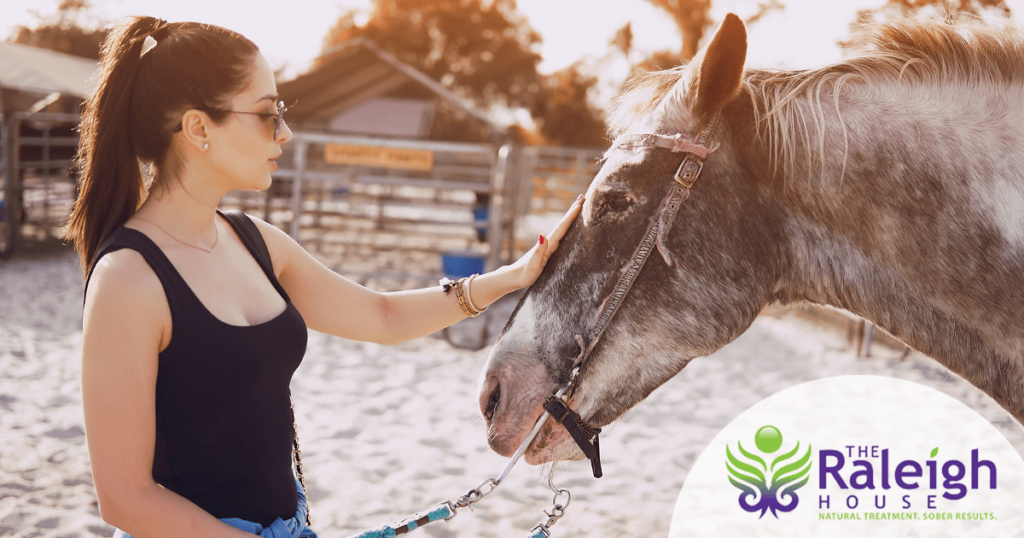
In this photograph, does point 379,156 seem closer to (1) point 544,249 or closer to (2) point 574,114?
(1) point 544,249

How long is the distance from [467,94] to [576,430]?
120ft

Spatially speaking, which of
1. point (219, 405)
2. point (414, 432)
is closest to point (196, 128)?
point (219, 405)

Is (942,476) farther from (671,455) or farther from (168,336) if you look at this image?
(168,336)

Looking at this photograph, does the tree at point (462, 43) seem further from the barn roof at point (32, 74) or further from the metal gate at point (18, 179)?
the metal gate at point (18, 179)

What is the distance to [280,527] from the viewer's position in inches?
52.2

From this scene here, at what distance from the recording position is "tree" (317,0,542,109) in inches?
1400

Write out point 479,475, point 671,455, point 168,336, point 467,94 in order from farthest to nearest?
point 467,94 < point 671,455 < point 479,475 < point 168,336

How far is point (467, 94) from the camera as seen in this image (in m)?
36.8

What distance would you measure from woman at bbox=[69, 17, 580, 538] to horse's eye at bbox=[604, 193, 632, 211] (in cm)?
73

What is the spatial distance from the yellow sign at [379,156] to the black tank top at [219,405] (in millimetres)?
6653

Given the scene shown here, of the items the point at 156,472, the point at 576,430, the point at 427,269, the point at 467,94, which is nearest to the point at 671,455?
the point at 576,430

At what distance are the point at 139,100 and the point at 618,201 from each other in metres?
0.99

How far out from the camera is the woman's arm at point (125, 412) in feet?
3.51

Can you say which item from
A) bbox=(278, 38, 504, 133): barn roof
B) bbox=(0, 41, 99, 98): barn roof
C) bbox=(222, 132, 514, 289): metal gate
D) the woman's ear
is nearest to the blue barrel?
bbox=(222, 132, 514, 289): metal gate
